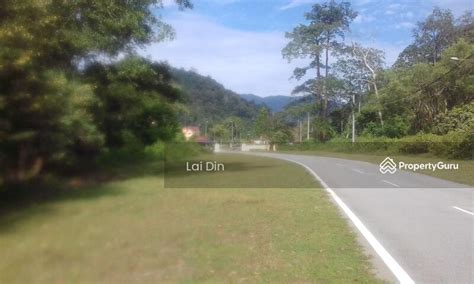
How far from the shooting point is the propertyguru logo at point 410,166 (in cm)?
2514

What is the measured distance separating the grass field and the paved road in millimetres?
650

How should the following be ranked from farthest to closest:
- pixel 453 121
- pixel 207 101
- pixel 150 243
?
pixel 453 121 < pixel 207 101 < pixel 150 243

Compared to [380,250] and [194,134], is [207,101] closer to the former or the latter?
[194,134]

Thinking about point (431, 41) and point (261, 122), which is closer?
point (261, 122)

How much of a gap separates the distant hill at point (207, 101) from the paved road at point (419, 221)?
9.61 feet

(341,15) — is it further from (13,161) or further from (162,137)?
(13,161)

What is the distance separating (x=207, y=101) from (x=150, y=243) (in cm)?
261

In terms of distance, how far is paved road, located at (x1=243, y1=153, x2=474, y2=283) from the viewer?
19.9ft

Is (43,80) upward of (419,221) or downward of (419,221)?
upward

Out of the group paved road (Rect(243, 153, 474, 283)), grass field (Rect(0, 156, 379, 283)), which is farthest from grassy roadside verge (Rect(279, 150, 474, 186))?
grass field (Rect(0, 156, 379, 283))

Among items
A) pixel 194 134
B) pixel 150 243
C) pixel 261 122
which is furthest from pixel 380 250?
pixel 261 122

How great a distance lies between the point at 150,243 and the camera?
19.0 feet

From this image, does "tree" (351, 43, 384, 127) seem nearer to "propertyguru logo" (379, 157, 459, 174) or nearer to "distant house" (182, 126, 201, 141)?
"propertyguru logo" (379, 157, 459, 174)

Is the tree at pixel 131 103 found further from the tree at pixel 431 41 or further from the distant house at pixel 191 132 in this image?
the tree at pixel 431 41
